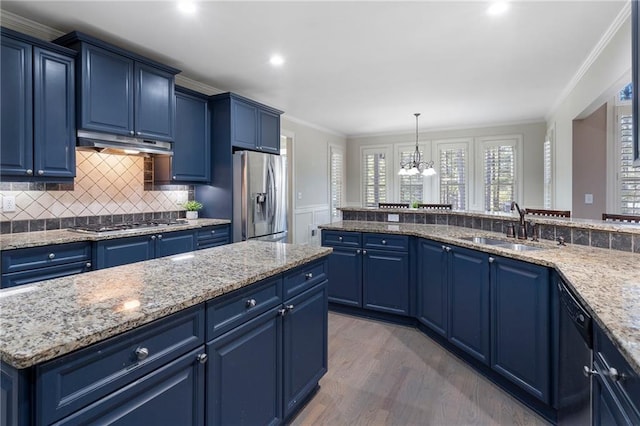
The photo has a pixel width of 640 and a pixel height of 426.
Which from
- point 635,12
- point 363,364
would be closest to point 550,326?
point 363,364

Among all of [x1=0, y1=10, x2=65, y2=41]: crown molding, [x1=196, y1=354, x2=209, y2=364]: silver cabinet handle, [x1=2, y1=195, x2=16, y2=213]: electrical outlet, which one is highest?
[x1=0, y1=10, x2=65, y2=41]: crown molding

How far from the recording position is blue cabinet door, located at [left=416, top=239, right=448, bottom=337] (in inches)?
108

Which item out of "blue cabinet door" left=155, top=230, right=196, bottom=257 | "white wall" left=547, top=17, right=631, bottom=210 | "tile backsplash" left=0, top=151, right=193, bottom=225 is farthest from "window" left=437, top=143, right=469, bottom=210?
"blue cabinet door" left=155, top=230, right=196, bottom=257

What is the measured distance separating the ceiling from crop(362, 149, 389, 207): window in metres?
2.98

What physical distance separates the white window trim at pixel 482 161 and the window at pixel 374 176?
189 cm

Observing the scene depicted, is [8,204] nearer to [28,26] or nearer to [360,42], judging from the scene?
[28,26]

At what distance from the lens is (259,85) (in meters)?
4.25

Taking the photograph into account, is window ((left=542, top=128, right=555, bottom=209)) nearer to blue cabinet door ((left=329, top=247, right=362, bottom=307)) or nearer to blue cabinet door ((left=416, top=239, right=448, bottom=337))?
blue cabinet door ((left=416, top=239, right=448, bottom=337))

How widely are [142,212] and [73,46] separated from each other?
1.62 meters

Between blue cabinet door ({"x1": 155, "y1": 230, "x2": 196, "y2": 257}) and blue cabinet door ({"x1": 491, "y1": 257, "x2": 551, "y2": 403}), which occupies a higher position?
blue cabinet door ({"x1": 155, "y1": 230, "x2": 196, "y2": 257})

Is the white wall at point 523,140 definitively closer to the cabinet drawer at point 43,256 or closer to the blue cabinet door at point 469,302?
the blue cabinet door at point 469,302

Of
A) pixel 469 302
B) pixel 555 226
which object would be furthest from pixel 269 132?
pixel 555 226

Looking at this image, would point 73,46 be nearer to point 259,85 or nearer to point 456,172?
point 259,85

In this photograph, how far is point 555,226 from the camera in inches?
98.9
